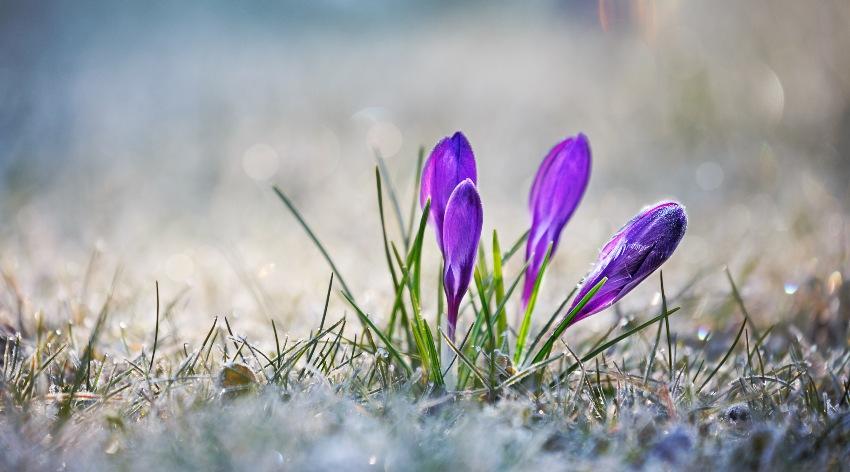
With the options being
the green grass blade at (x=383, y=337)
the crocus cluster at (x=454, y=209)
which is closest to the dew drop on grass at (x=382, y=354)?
the green grass blade at (x=383, y=337)

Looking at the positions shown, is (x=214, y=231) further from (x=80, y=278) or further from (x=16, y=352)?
(x=16, y=352)

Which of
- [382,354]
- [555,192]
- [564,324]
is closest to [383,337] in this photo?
[382,354]

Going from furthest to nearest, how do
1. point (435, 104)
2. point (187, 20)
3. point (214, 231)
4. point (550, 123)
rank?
point (187, 20), point (435, 104), point (550, 123), point (214, 231)

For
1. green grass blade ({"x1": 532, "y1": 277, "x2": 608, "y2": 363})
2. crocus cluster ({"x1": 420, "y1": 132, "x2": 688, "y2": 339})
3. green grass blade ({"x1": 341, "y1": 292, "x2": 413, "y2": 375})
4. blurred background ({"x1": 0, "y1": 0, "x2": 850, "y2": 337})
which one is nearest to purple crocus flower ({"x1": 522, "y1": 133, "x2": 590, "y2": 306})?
crocus cluster ({"x1": 420, "y1": 132, "x2": 688, "y2": 339})

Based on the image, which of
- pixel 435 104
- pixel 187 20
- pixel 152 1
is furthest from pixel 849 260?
pixel 152 1

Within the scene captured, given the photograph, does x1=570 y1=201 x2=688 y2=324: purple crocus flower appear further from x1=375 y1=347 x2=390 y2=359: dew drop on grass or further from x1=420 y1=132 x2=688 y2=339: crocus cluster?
x1=375 y1=347 x2=390 y2=359: dew drop on grass

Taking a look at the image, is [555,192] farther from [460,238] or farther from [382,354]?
[382,354]

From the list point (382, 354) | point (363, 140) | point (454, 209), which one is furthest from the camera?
point (363, 140)
